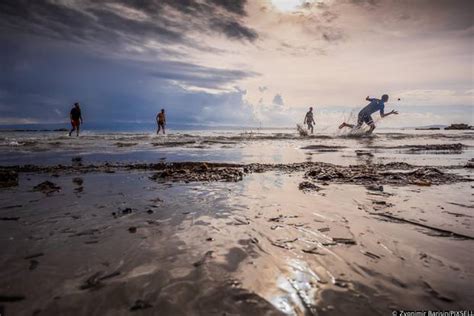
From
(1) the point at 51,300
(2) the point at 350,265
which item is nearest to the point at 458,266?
(2) the point at 350,265

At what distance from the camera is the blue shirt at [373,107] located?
21.6 m

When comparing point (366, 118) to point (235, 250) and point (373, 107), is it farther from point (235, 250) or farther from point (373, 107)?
point (235, 250)

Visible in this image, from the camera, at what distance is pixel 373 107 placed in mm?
22125

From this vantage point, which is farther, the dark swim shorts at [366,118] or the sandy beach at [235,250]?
the dark swim shorts at [366,118]

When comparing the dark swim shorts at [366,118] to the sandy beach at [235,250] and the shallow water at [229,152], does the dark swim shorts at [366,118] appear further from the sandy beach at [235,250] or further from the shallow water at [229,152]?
the sandy beach at [235,250]

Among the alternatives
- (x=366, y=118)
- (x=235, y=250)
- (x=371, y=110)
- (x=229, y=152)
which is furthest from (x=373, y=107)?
(x=235, y=250)

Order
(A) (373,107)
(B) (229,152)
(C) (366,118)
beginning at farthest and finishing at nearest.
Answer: (C) (366,118) < (A) (373,107) < (B) (229,152)

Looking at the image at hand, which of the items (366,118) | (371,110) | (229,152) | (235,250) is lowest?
(235,250)

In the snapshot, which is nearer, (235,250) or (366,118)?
(235,250)

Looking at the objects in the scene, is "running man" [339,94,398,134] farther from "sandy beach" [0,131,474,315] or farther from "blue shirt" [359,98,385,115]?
"sandy beach" [0,131,474,315]

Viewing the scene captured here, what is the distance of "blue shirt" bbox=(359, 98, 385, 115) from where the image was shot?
849 inches

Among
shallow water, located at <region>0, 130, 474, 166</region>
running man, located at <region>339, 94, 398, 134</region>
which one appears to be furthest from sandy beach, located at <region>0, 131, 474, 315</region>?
running man, located at <region>339, 94, 398, 134</region>

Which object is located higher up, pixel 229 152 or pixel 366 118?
pixel 366 118

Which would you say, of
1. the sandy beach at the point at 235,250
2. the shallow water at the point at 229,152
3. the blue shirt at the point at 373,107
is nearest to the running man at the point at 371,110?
the blue shirt at the point at 373,107
